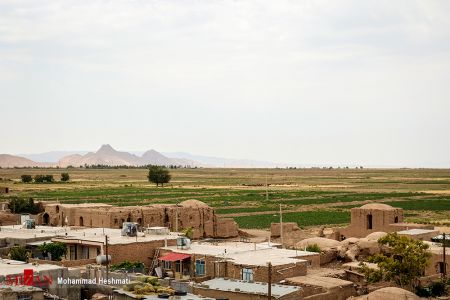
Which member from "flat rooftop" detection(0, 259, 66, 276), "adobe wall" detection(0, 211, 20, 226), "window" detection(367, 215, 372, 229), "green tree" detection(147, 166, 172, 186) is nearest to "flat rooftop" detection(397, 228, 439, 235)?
"window" detection(367, 215, 372, 229)

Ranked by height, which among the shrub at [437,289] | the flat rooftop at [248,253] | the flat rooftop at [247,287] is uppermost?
the flat rooftop at [248,253]

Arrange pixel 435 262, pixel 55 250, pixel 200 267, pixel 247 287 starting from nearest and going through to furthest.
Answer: pixel 247 287, pixel 200 267, pixel 55 250, pixel 435 262

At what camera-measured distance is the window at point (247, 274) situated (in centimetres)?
2843

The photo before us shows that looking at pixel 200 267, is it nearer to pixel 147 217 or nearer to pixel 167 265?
pixel 167 265

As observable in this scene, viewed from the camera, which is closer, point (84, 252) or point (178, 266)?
point (178, 266)

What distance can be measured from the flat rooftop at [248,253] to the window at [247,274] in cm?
42

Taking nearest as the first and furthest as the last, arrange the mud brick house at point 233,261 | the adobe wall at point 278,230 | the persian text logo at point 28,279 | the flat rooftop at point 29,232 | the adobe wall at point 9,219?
1. the persian text logo at point 28,279
2. the mud brick house at point 233,261
3. the flat rooftop at point 29,232
4. the adobe wall at point 9,219
5. the adobe wall at point 278,230

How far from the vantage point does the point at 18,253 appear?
1337 inches

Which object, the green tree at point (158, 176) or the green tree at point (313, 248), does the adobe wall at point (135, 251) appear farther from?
the green tree at point (158, 176)

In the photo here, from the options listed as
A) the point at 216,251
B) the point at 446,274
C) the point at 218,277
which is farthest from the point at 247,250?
the point at 446,274

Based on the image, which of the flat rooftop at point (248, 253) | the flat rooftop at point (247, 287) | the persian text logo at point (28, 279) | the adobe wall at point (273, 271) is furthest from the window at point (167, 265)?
the persian text logo at point (28, 279)

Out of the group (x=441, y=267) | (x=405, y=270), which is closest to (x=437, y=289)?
(x=405, y=270)

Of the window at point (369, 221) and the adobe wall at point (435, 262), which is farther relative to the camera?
the window at point (369, 221)

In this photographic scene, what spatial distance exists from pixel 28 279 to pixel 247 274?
860 cm
